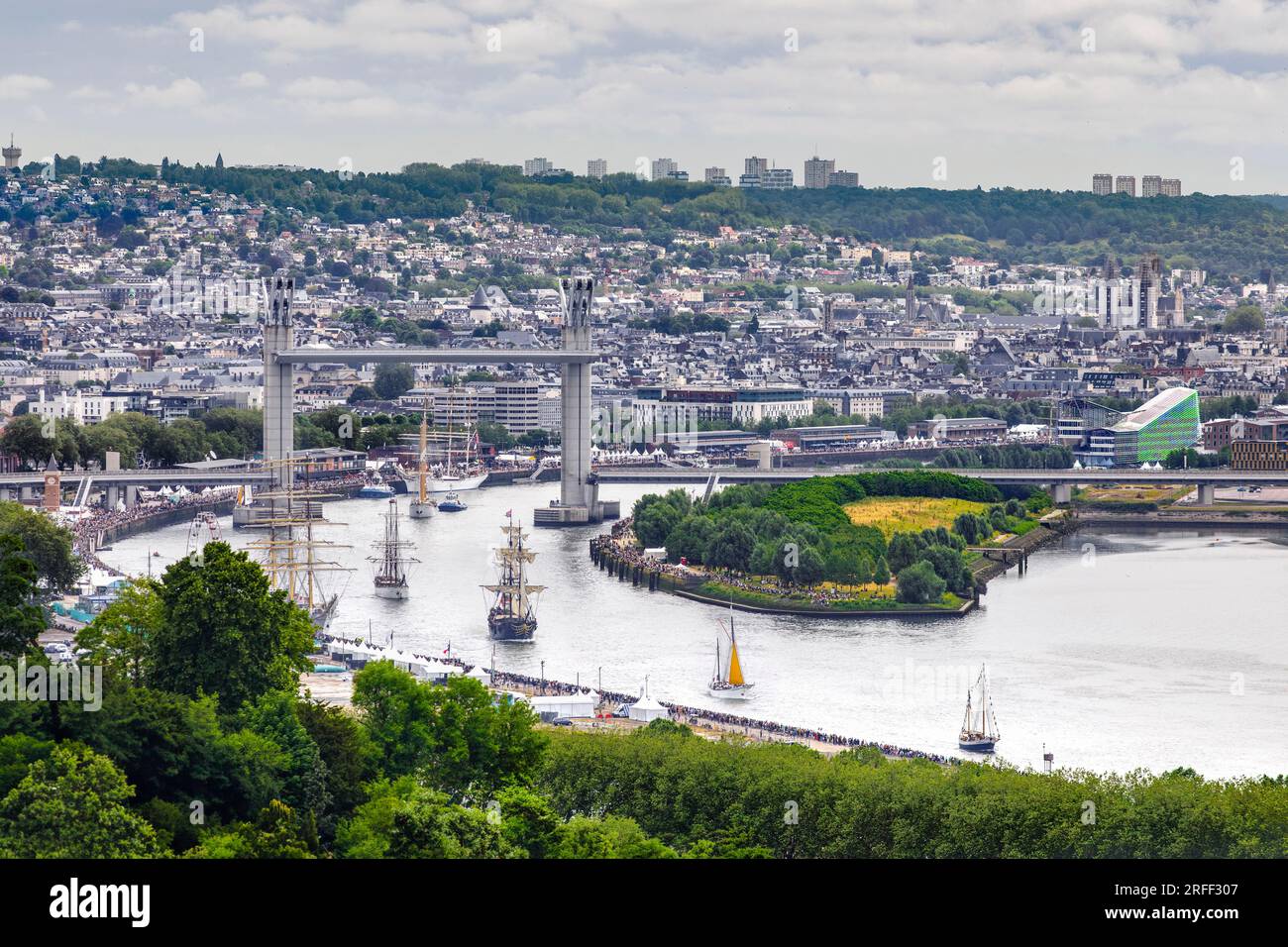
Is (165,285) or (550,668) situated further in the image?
(165,285)

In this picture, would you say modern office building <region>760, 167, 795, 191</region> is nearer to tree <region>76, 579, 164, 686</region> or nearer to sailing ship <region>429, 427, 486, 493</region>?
sailing ship <region>429, 427, 486, 493</region>

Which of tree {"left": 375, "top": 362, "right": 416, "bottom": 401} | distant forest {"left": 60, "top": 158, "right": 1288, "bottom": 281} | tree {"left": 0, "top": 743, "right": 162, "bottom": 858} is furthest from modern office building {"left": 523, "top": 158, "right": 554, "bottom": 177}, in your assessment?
tree {"left": 0, "top": 743, "right": 162, "bottom": 858}

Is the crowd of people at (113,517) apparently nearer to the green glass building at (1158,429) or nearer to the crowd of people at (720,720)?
the crowd of people at (720,720)

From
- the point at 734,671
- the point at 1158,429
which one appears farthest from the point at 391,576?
the point at 1158,429

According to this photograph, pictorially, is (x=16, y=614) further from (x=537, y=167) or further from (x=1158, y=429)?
(x=537, y=167)
